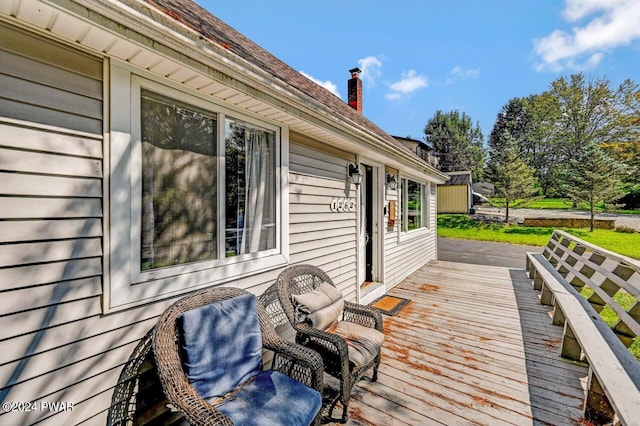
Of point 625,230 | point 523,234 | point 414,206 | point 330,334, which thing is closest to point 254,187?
point 330,334

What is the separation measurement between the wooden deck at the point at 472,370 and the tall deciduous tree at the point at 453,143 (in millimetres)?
31805

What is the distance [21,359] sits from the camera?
1.37 meters

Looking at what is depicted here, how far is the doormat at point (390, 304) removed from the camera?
188 inches

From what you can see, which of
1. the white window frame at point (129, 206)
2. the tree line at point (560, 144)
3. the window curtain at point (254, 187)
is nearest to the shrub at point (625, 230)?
the tree line at point (560, 144)

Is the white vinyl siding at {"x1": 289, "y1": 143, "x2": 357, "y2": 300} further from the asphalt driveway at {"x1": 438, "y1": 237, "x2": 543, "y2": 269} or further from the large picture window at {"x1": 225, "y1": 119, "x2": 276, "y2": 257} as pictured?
the asphalt driveway at {"x1": 438, "y1": 237, "x2": 543, "y2": 269}

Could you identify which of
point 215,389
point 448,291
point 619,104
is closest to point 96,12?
point 215,389

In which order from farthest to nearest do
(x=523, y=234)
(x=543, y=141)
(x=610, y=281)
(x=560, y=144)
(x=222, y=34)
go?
(x=543, y=141), (x=560, y=144), (x=523, y=234), (x=610, y=281), (x=222, y=34)

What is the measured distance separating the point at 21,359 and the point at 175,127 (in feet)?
5.25

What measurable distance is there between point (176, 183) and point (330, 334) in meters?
1.72

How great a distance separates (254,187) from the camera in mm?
2799

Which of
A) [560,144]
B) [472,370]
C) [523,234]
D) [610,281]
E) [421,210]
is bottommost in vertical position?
[472,370]

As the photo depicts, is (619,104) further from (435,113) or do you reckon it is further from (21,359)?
(21,359)

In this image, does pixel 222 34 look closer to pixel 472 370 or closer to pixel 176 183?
pixel 176 183

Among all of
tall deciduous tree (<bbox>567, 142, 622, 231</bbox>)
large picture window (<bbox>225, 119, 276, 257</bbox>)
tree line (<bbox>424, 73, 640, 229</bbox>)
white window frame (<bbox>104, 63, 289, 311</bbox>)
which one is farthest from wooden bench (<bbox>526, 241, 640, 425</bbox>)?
tree line (<bbox>424, 73, 640, 229</bbox>)
